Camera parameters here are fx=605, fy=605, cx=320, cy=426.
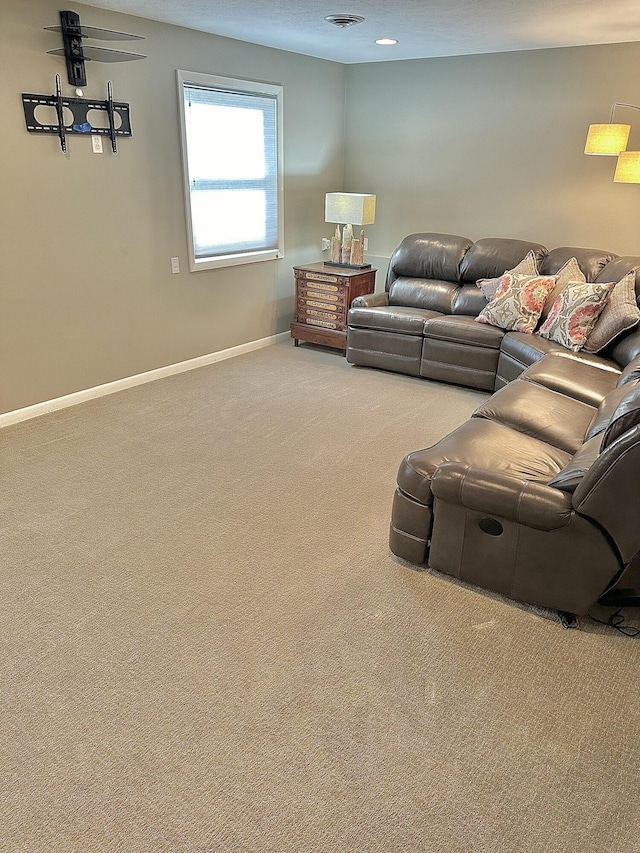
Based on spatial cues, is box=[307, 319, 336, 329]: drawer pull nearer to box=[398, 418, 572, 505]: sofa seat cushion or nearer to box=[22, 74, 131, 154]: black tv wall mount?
box=[22, 74, 131, 154]: black tv wall mount

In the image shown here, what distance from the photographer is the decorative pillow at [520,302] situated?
4359 millimetres

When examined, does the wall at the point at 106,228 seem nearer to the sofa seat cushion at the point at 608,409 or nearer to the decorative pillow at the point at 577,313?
the decorative pillow at the point at 577,313

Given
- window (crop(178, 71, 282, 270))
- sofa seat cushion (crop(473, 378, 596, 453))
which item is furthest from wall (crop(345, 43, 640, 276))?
sofa seat cushion (crop(473, 378, 596, 453))

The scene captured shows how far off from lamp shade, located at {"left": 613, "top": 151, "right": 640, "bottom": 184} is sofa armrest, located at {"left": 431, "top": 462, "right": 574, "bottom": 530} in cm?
299

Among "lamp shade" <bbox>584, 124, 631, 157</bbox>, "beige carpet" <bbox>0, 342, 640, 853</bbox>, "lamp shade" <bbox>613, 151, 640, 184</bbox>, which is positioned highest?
"lamp shade" <bbox>584, 124, 631, 157</bbox>

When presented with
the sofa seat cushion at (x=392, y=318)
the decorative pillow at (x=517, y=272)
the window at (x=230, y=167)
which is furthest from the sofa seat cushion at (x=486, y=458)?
the window at (x=230, y=167)

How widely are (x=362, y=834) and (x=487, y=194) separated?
519cm

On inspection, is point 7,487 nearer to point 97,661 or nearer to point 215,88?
point 97,661

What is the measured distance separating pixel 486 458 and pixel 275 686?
1202 millimetres

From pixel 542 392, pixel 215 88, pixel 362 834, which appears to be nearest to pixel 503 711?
pixel 362 834

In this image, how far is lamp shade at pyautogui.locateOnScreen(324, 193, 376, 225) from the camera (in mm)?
5320

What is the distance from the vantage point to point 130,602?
234 cm

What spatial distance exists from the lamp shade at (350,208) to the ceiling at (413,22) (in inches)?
44.8

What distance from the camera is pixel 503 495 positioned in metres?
2.20
